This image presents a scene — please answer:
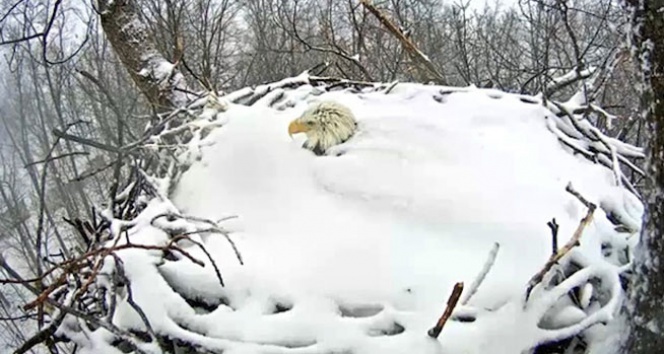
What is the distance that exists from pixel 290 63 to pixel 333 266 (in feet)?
17.9

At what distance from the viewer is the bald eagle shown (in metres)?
1.26

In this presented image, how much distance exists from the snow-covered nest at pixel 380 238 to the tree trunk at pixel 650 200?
0.25 feet

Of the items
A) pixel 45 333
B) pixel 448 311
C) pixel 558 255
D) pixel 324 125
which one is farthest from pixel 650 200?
pixel 45 333

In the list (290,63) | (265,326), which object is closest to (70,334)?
(265,326)

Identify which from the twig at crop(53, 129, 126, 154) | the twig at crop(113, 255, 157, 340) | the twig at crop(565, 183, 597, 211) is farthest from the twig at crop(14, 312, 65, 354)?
the twig at crop(565, 183, 597, 211)

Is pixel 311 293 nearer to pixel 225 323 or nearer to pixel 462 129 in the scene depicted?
pixel 225 323

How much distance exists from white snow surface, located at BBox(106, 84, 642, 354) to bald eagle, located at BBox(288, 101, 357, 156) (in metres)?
0.02

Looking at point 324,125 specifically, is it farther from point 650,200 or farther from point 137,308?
point 650,200

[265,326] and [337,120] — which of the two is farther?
[337,120]

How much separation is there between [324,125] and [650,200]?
63 cm

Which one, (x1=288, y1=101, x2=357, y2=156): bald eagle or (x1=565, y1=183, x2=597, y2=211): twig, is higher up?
(x1=288, y1=101, x2=357, y2=156): bald eagle

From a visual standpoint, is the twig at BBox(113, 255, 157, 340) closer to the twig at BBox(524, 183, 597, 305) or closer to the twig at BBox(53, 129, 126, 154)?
the twig at BBox(53, 129, 126, 154)

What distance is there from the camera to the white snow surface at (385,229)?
0.87m

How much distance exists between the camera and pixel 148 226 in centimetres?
112
